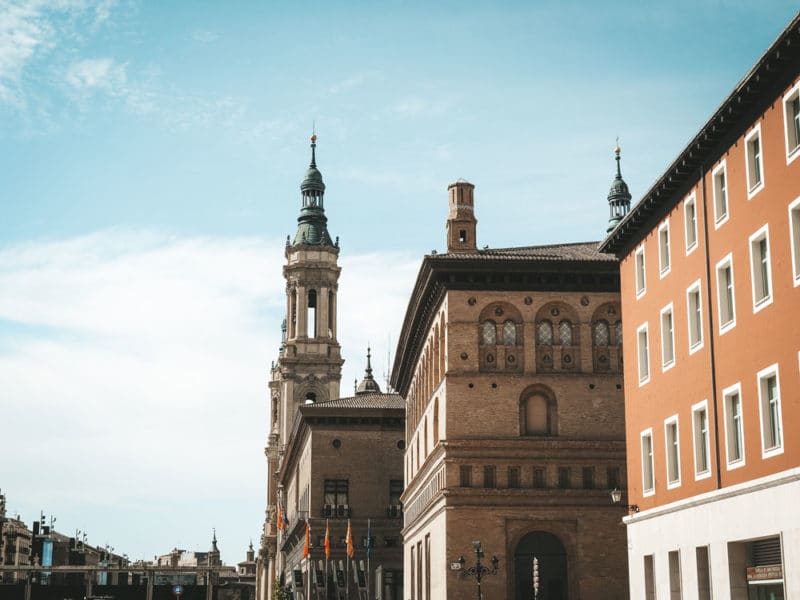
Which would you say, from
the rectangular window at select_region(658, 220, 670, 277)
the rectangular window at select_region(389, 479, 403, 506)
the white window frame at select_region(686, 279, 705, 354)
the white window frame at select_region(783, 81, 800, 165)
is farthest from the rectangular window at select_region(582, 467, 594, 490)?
the rectangular window at select_region(389, 479, 403, 506)

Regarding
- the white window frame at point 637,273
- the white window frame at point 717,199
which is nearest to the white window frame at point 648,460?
the white window frame at point 637,273

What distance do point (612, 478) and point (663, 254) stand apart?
22639mm

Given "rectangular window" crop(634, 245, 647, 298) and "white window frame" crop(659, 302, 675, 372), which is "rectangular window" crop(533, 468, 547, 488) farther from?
"white window frame" crop(659, 302, 675, 372)

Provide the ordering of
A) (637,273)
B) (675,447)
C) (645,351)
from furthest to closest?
(637,273) → (645,351) → (675,447)

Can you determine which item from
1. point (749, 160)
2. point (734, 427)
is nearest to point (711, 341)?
point (734, 427)

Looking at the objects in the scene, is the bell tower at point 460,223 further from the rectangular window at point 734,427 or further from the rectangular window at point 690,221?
the rectangular window at point 734,427

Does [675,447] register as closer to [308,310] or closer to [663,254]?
[663,254]

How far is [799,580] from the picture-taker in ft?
102

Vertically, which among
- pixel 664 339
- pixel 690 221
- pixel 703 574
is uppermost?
pixel 690 221

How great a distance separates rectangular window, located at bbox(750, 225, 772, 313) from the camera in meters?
34.2

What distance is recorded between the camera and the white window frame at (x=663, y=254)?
141 feet

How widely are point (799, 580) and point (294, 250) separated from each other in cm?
12440

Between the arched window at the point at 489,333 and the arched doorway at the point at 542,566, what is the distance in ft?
32.5

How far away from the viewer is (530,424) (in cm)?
6488
